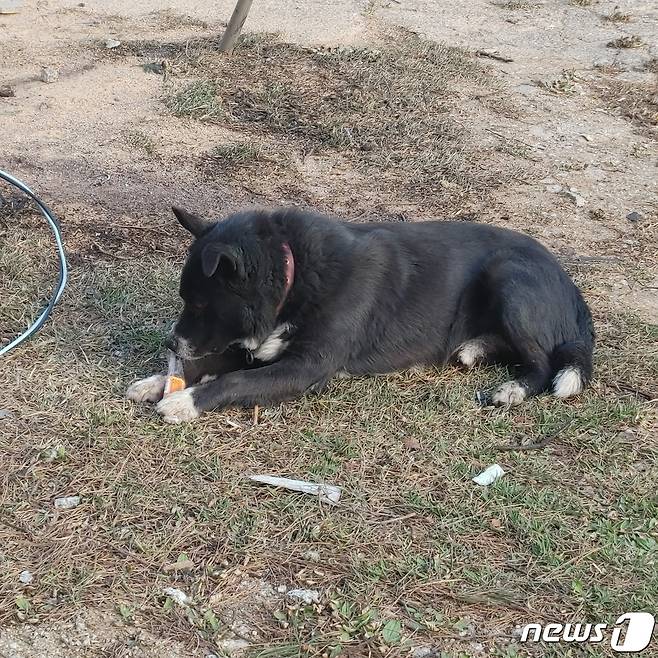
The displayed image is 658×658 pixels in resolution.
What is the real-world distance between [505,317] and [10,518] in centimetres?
282

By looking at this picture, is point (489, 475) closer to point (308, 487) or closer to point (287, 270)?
point (308, 487)

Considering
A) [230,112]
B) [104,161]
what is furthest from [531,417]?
[230,112]

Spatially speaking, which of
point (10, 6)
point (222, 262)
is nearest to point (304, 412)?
point (222, 262)

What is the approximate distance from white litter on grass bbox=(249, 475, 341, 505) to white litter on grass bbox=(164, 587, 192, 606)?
2.42 ft

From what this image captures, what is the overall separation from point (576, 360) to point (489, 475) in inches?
42.5

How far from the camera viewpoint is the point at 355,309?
4.62 m

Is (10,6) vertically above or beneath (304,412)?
above

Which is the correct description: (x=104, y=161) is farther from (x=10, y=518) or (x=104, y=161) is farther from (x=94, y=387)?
(x=10, y=518)

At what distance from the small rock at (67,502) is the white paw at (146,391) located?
2.61ft

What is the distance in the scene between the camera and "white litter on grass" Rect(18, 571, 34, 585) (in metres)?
3.28

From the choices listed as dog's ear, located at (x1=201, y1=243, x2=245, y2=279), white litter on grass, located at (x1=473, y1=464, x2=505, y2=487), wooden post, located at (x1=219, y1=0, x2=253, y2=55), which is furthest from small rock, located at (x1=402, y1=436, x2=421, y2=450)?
wooden post, located at (x1=219, y1=0, x2=253, y2=55)

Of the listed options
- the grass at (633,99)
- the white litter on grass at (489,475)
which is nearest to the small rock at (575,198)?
the grass at (633,99)

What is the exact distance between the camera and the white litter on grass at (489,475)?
405 centimetres

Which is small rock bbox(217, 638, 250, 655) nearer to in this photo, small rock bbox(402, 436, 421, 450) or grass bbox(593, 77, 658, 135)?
small rock bbox(402, 436, 421, 450)
